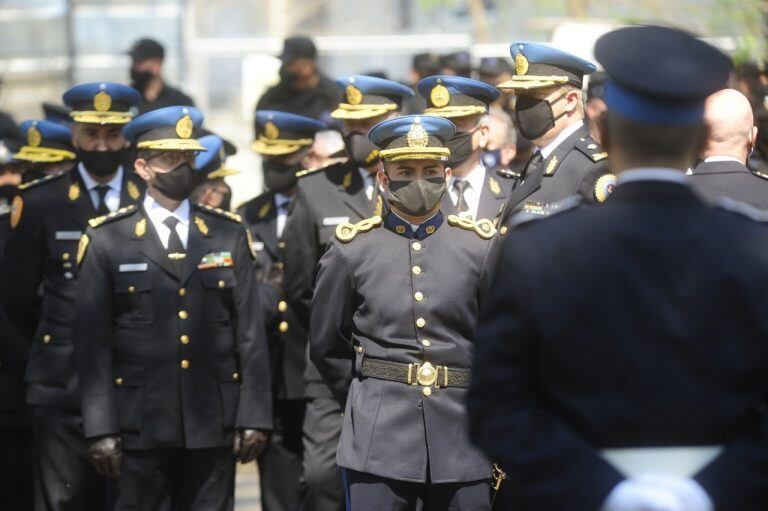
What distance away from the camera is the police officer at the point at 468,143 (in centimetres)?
780

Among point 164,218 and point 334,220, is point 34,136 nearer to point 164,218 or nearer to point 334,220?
point 334,220

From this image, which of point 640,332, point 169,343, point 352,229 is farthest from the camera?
point 169,343

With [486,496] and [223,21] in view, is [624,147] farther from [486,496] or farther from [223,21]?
[223,21]

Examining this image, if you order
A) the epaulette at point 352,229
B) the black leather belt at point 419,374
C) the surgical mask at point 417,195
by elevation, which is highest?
the surgical mask at point 417,195

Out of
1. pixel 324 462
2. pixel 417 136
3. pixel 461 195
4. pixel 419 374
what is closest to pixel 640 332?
pixel 419 374

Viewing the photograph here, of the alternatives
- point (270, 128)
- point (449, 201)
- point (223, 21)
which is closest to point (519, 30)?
point (223, 21)

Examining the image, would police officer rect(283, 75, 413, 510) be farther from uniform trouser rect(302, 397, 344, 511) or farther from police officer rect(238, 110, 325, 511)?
police officer rect(238, 110, 325, 511)

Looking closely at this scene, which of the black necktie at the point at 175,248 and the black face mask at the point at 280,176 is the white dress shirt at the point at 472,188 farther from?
the black face mask at the point at 280,176

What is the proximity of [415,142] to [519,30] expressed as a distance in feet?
55.2

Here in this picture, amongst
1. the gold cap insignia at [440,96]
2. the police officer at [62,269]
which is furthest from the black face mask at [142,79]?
the gold cap insignia at [440,96]

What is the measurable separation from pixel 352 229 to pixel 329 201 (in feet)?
6.85

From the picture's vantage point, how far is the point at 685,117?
360 cm

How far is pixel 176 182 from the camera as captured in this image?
7293 mm

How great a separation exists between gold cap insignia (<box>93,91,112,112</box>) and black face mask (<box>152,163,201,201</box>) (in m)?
1.32
